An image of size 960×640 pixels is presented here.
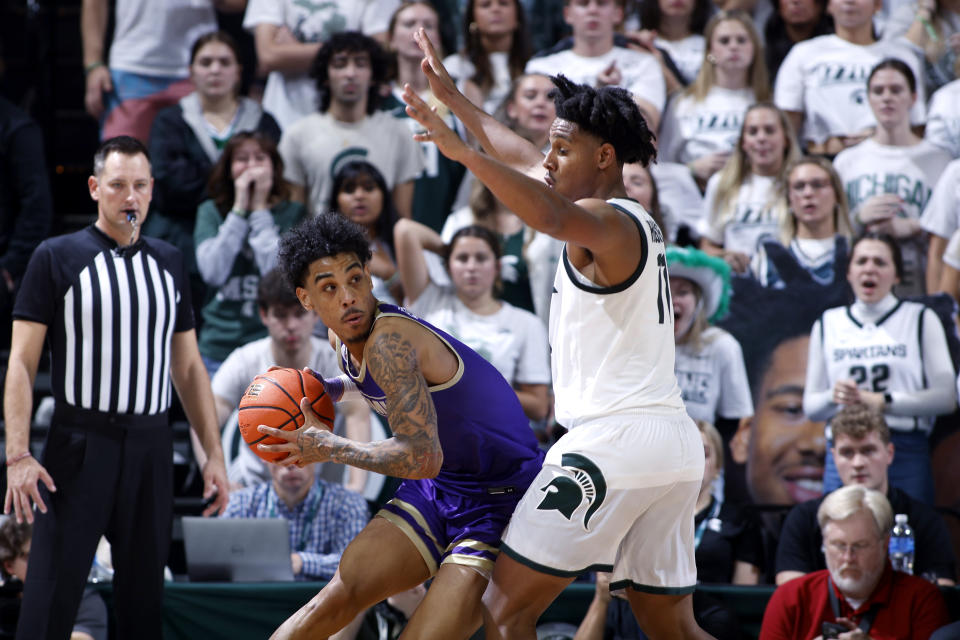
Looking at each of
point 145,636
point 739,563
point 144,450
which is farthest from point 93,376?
point 739,563

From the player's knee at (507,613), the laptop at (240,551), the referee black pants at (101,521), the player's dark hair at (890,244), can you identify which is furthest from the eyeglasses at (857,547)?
the referee black pants at (101,521)

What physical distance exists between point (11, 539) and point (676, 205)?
15.2 ft

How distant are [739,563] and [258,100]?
5.13 meters

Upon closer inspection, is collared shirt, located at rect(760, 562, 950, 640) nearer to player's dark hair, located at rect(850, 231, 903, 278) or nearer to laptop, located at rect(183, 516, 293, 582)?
player's dark hair, located at rect(850, 231, 903, 278)

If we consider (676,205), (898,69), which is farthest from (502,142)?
(898,69)

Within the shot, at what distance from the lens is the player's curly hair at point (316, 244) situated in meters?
3.76

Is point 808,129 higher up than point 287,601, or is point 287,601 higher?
point 808,129

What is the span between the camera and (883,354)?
670 cm

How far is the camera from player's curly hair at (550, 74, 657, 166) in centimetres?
371

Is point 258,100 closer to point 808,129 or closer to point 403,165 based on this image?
point 403,165

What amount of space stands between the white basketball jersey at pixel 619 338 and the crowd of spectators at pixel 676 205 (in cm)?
209

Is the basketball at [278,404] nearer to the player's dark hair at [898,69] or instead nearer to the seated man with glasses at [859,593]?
the seated man with glasses at [859,593]

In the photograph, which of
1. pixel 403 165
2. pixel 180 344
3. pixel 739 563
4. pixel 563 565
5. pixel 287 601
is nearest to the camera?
pixel 563 565

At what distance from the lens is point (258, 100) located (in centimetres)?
898
